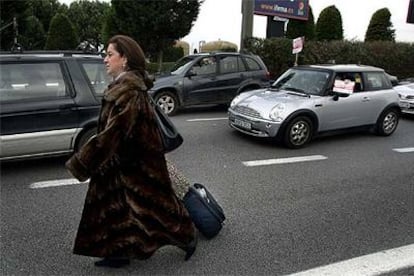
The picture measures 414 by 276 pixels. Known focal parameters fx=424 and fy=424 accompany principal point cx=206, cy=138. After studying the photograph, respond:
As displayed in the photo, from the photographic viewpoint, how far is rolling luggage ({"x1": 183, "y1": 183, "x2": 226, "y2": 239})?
365 centimetres

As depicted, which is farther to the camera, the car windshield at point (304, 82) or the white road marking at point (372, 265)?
the car windshield at point (304, 82)

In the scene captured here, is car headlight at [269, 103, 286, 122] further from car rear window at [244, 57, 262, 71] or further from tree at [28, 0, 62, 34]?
tree at [28, 0, 62, 34]

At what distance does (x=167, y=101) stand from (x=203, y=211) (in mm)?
6864

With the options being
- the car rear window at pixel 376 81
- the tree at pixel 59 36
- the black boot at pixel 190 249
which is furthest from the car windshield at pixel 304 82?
the tree at pixel 59 36

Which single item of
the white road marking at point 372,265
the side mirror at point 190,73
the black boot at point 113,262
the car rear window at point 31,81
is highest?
the car rear window at point 31,81

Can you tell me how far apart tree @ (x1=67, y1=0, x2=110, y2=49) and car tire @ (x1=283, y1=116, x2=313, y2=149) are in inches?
1752

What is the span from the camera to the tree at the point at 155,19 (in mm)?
19938

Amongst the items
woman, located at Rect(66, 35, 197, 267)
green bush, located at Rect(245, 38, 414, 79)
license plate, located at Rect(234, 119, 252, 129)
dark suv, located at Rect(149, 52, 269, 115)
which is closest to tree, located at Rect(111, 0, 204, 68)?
green bush, located at Rect(245, 38, 414, 79)

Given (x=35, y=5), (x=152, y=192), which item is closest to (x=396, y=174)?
(x=152, y=192)

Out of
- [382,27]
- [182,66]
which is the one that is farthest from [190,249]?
[382,27]

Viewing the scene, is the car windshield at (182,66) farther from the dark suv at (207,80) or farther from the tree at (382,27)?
the tree at (382,27)

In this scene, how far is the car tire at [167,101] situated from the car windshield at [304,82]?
110 inches

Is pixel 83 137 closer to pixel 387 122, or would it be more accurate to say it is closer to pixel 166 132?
pixel 166 132

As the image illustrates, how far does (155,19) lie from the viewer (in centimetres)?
1997
